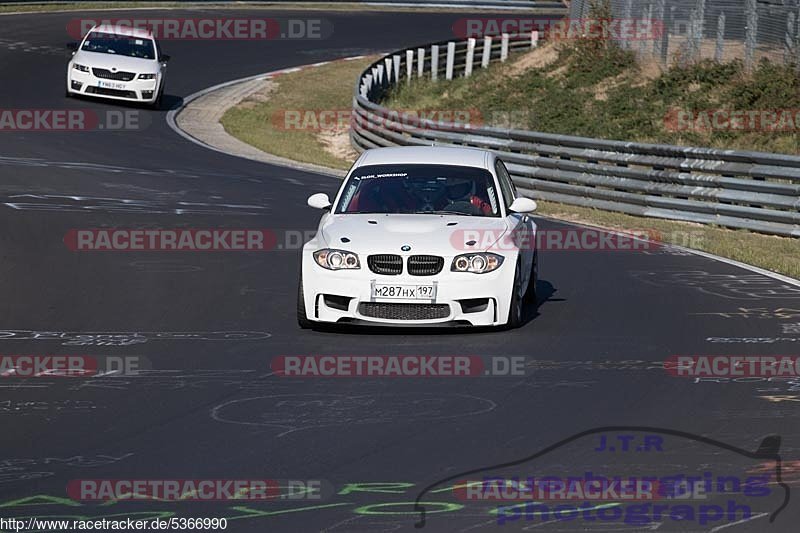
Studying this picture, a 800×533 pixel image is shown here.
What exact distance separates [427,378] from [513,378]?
1.97 ft

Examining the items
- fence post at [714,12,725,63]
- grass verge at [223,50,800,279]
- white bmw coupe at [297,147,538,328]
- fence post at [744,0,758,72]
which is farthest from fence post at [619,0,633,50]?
white bmw coupe at [297,147,538,328]

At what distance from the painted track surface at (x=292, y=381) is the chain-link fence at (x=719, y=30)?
12233 millimetres

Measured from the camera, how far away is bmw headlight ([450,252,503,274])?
38.9ft

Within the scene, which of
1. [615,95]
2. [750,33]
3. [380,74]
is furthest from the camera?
[380,74]

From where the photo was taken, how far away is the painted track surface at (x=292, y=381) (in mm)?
7609

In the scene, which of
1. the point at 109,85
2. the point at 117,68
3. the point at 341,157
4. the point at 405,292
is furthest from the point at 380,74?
the point at 405,292

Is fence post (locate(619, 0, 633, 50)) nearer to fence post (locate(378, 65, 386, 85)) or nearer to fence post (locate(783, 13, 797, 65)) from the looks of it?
fence post (locate(378, 65, 386, 85))

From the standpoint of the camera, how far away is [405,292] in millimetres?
11688

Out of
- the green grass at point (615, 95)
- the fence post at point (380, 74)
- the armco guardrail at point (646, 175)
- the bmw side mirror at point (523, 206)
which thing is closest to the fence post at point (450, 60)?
the green grass at point (615, 95)

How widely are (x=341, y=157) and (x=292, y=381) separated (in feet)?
70.7

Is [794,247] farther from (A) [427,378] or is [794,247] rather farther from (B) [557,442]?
(B) [557,442]

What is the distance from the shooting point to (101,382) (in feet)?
32.6

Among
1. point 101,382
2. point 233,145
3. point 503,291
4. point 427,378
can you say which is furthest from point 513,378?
point 233,145

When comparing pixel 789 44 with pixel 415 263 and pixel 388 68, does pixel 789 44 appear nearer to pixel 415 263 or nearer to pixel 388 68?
pixel 388 68
